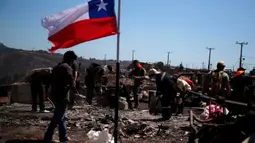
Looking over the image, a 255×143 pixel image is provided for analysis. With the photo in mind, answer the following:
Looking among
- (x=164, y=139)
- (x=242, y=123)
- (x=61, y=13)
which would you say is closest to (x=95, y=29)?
(x=61, y=13)

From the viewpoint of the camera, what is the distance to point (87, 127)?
27.7 feet

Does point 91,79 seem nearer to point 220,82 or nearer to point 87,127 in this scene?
point 87,127

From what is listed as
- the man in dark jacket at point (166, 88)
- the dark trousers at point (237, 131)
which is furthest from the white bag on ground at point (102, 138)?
the man in dark jacket at point (166, 88)

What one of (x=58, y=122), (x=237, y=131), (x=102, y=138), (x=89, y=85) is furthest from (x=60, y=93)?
(x=89, y=85)

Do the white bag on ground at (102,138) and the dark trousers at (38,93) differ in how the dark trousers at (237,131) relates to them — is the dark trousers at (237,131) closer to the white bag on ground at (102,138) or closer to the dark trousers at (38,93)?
the white bag on ground at (102,138)

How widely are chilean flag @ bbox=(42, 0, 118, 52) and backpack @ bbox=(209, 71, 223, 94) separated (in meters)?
3.66

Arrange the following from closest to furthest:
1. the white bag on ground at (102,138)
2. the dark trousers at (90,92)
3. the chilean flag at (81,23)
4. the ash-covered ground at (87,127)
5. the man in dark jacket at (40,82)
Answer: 1. the white bag on ground at (102,138)
2. the chilean flag at (81,23)
3. the ash-covered ground at (87,127)
4. the man in dark jacket at (40,82)
5. the dark trousers at (90,92)

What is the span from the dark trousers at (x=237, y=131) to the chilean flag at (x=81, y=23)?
130 inches

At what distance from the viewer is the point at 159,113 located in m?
10.8

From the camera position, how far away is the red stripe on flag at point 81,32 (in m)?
6.41

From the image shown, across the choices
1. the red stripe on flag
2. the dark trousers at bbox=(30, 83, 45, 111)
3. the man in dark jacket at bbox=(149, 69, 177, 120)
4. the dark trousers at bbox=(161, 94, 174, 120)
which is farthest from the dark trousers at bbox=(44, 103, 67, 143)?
the dark trousers at bbox=(30, 83, 45, 111)

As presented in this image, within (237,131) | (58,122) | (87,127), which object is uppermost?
(237,131)

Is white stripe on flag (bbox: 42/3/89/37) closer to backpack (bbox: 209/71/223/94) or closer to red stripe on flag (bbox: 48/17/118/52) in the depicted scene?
red stripe on flag (bbox: 48/17/118/52)

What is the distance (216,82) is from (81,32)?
162 inches
